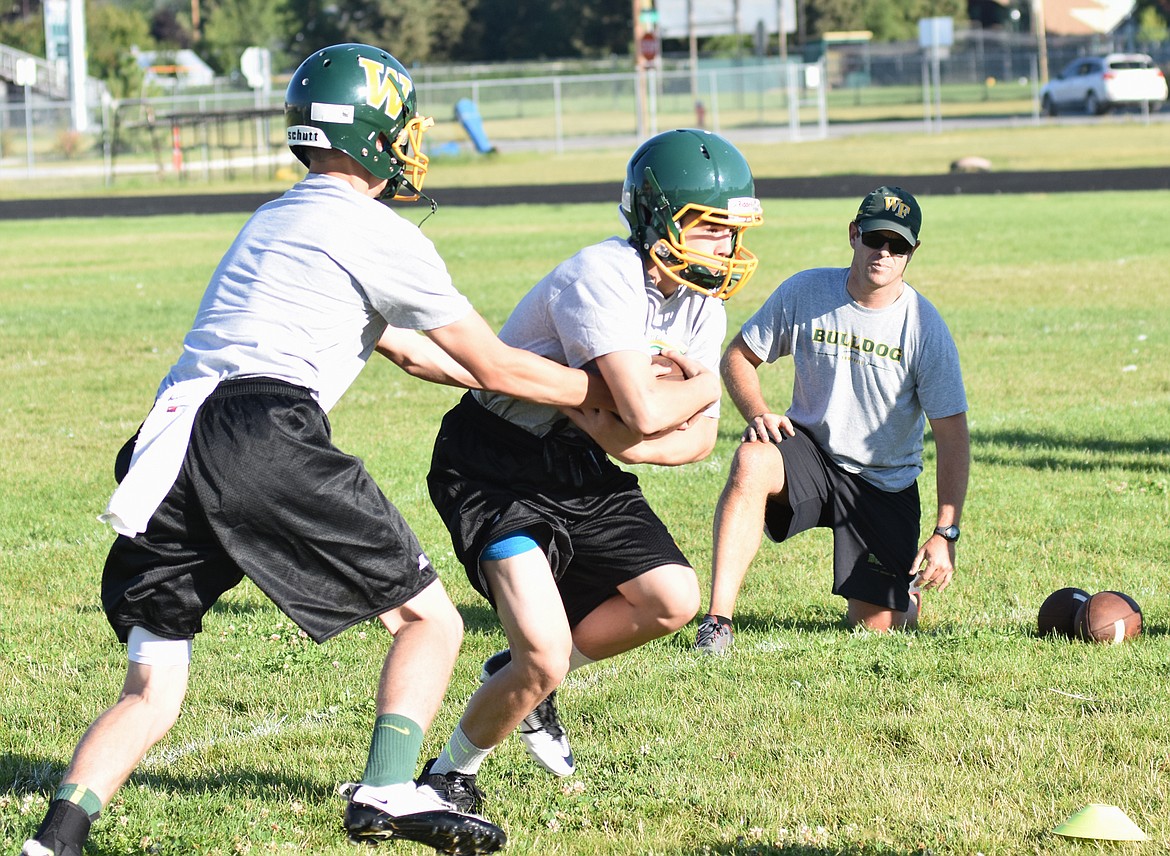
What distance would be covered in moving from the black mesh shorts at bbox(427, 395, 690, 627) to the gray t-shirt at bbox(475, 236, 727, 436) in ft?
0.28

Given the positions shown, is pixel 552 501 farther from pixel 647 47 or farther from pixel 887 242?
pixel 647 47

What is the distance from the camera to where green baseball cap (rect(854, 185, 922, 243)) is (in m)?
5.91

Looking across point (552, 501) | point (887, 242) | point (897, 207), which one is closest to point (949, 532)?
point (887, 242)

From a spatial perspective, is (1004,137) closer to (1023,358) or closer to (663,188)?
(1023,358)

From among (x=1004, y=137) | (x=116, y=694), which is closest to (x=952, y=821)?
(x=116, y=694)

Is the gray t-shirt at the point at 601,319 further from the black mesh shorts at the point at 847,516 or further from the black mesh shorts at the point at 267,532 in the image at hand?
the black mesh shorts at the point at 847,516

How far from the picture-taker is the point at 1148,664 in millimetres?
5129

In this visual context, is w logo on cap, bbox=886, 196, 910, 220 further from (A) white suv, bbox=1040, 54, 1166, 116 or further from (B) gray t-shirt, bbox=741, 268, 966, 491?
(A) white suv, bbox=1040, 54, 1166, 116

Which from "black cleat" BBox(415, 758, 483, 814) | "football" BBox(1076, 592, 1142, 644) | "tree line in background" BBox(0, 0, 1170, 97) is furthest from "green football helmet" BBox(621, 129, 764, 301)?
"tree line in background" BBox(0, 0, 1170, 97)

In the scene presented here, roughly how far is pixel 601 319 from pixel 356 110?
84 centimetres

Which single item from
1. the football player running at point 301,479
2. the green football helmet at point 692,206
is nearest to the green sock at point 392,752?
the football player running at point 301,479

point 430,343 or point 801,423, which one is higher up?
point 430,343

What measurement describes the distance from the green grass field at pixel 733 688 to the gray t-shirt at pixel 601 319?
112 cm

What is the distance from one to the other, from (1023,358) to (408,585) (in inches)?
353
